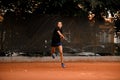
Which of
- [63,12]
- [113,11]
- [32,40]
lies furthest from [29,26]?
[113,11]

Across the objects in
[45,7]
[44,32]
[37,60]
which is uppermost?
[45,7]

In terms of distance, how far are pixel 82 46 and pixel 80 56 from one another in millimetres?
538

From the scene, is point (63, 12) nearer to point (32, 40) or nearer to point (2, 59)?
point (32, 40)

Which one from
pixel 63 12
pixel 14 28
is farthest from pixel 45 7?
pixel 14 28

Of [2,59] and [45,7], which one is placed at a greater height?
[45,7]

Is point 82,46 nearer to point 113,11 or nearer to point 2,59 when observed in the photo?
point 113,11

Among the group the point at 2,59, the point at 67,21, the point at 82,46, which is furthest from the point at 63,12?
the point at 2,59

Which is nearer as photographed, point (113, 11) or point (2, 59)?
point (2, 59)

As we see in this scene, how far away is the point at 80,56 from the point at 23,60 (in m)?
3.00

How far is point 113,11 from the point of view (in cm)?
2186

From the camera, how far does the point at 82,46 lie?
68.6 feet

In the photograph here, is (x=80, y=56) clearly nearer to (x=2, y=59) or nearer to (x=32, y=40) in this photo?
(x=32, y=40)

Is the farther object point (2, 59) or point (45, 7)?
point (45, 7)

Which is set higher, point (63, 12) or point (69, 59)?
point (63, 12)
